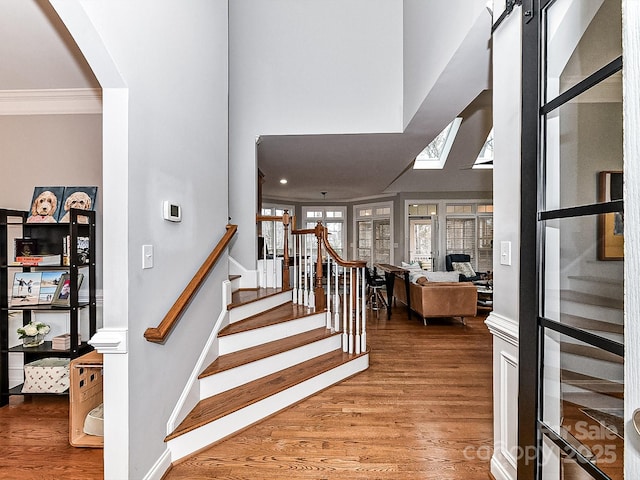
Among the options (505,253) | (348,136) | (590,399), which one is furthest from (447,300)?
(590,399)

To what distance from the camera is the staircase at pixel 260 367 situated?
98.1 inches

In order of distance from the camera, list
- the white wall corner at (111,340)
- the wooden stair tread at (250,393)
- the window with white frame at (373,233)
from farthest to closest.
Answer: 1. the window with white frame at (373,233)
2. the wooden stair tread at (250,393)
3. the white wall corner at (111,340)

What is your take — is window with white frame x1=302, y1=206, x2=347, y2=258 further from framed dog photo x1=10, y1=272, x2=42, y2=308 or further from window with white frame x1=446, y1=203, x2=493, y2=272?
framed dog photo x1=10, y1=272, x2=42, y2=308

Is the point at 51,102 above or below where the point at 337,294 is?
above

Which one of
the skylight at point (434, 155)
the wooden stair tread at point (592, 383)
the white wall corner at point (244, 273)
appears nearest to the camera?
the wooden stair tread at point (592, 383)

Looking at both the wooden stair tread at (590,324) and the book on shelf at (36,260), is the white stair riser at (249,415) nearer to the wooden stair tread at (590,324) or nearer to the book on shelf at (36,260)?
the book on shelf at (36,260)

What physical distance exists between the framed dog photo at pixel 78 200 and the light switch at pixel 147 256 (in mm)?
1552

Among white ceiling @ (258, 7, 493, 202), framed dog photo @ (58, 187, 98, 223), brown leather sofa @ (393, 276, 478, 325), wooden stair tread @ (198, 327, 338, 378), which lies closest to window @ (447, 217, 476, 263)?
white ceiling @ (258, 7, 493, 202)

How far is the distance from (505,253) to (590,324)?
68cm

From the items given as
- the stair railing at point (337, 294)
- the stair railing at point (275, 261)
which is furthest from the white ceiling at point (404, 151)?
the stair railing at point (337, 294)

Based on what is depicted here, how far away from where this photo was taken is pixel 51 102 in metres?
3.37

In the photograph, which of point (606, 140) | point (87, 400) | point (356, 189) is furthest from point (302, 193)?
point (606, 140)

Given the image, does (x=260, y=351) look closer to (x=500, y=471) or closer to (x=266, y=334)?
(x=266, y=334)

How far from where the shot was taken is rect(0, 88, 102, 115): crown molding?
10.9 feet
